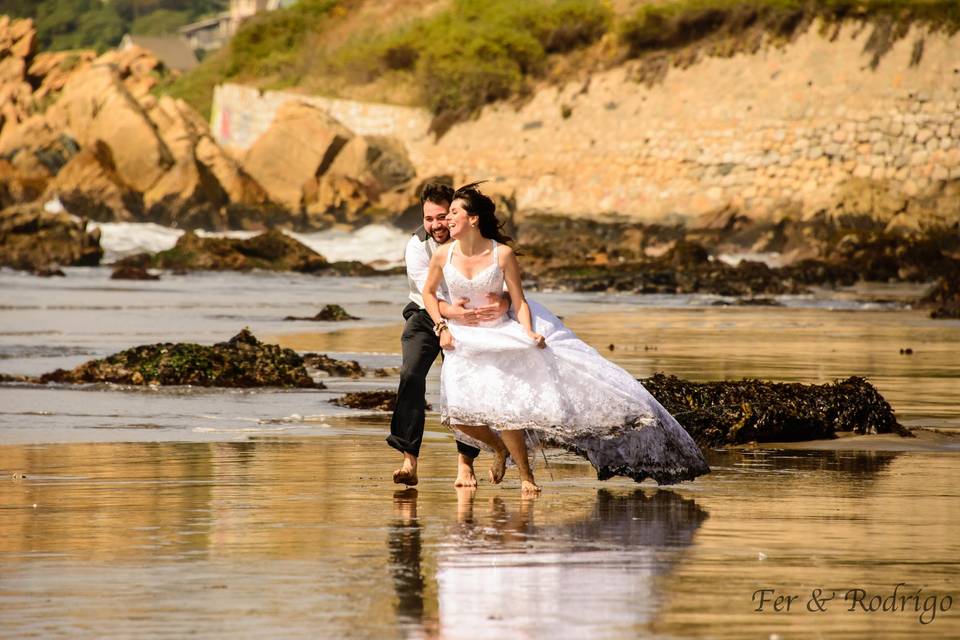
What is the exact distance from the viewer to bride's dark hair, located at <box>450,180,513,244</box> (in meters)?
9.41

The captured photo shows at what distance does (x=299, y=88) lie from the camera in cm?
7275

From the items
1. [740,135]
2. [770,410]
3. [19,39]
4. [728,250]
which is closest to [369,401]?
[770,410]

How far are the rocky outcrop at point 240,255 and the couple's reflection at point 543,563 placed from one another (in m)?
35.6

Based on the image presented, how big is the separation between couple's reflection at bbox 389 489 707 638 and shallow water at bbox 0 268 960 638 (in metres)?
0.02

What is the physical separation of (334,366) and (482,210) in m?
7.32

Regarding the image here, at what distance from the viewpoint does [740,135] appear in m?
59.3

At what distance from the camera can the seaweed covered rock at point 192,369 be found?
14.9 metres

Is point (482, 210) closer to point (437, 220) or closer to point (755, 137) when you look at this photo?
point (437, 220)

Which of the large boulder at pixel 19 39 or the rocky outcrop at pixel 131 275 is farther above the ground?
the large boulder at pixel 19 39

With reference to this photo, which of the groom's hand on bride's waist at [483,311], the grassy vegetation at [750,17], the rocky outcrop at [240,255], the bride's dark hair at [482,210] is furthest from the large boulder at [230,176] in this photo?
the groom's hand on bride's waist at [483,311]

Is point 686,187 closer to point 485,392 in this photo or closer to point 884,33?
point 884,33

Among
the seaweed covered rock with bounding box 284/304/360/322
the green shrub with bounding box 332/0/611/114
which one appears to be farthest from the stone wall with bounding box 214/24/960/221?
the seaweed covered rock with bounding box 284/304/360/322

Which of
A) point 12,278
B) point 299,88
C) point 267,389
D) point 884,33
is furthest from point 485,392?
point 299,88

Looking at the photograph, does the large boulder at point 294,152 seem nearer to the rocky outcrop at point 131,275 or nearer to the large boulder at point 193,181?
the large boulder at point 193,181
